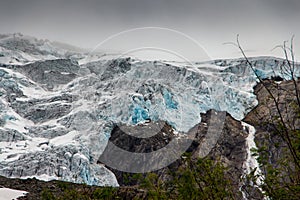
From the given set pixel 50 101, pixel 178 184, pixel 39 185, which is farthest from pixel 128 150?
pixel 178 184

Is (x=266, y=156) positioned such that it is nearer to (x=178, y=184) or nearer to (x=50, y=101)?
(x=178, y=184)

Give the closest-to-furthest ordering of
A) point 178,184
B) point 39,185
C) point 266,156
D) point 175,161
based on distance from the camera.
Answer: point 266,156, point 178,184, point 39,185, point 175,161

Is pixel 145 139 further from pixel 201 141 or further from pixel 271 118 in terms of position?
pixel 271 118

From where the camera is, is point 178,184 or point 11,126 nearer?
point 178,184

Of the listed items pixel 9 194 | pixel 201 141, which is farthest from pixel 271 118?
pixel 201 141

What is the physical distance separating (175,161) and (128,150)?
15.7 meters

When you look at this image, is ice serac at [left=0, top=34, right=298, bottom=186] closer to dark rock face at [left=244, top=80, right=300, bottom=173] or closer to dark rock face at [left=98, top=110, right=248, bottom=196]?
dark rock face at [left=98, top=110, right=248, bottom=196]

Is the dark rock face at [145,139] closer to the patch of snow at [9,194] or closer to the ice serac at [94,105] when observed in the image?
the ice serac at [94,105]

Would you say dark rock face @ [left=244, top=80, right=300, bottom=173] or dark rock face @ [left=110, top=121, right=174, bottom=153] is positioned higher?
dark rock face @ [left=244, top=80, right=300, bottom=173]

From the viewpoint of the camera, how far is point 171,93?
3374 inches

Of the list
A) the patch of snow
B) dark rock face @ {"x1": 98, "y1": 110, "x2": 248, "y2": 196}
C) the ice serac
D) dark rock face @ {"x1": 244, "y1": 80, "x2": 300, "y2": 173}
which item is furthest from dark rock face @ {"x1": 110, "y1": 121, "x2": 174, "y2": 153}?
dark rock face @ {"x1": 244, "y1": 80, "x2": 300, "y2": 173}

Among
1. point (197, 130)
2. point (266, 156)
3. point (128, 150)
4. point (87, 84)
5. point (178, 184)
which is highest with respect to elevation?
point (266, 156)

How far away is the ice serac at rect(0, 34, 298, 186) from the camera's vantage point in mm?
72625

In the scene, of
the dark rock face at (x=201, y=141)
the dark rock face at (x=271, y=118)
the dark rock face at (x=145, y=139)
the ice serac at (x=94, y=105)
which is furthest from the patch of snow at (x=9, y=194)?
the dark rock face at (x=145, y=139)
